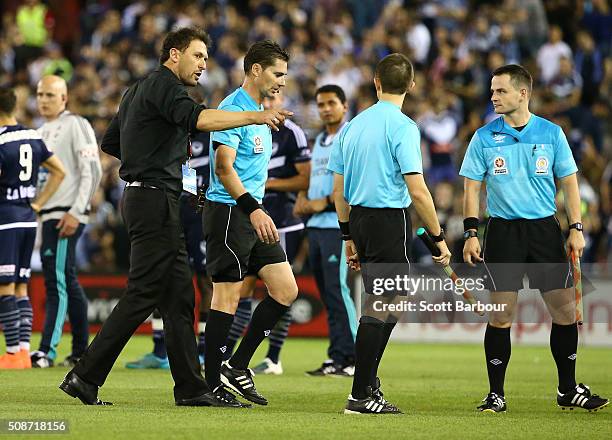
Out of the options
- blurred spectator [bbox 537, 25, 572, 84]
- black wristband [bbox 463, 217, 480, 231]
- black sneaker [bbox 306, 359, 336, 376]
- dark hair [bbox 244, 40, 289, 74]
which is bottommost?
black sneaker [bbox 306, 359, 336, 376]

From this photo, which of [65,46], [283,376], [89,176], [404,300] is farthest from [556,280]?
[65,46]

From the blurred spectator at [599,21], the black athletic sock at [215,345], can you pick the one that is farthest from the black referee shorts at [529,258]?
the blurred spectator at [599,21]

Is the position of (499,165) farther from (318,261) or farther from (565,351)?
(318,261)

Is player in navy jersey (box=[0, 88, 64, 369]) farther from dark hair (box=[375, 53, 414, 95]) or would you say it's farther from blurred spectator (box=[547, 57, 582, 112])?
blurred spectator (box=[547, 57, 582, 112])

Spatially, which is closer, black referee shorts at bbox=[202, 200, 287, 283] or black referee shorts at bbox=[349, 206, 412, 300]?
black referee shorts at bbox=[349, 206, 412, 300]

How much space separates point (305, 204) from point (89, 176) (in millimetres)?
2168

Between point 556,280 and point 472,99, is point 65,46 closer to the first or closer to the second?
point 472,99

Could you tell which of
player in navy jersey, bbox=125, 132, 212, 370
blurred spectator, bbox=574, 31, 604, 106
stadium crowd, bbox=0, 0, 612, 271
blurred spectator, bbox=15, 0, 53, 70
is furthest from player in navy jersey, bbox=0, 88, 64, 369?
blurred spectator, bbox=15, 0, 53, 70

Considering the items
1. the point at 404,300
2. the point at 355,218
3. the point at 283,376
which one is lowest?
the point at 283,376

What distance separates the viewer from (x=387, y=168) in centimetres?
774

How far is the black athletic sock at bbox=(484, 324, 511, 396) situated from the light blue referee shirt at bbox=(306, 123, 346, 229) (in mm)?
3335

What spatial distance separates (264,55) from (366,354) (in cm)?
224

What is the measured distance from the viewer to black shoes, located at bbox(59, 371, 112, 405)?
7684mm

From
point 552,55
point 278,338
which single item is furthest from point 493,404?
point 552,55
